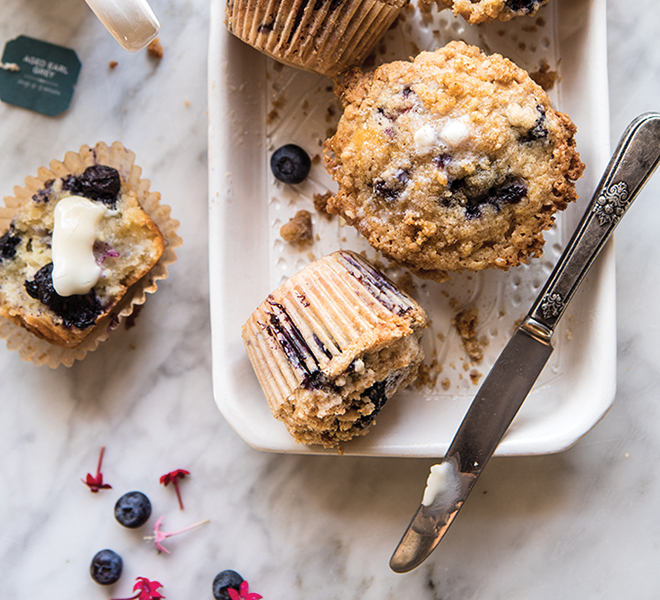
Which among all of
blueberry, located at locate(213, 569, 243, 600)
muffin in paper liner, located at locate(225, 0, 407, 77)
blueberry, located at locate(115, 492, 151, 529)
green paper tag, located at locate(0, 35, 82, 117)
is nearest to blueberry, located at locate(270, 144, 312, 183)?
muffin in paper liner, located at locate(225, 0, 407, 77)

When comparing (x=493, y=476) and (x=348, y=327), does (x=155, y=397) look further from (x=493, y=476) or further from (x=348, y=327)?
(x=493, y=476)

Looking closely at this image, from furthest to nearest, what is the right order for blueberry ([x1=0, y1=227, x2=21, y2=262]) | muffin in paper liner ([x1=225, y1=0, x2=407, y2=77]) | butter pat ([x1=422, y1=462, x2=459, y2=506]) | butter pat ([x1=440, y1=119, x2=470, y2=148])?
blueberry ([x1=0, y1=227, x2=21, y2=262]) → butter pat ([x1=422, y1=462, x2=459, y2=506]) → muffin in paper liner ([x1=225, y1=0, x2=407, y2=77]) → butter pat ([x1=440, y1=119, x2=470, y2=148])

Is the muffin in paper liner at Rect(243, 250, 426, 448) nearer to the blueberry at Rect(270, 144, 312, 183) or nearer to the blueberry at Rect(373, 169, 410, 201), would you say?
the blueberry at Rect(373, 169, 410, 201)

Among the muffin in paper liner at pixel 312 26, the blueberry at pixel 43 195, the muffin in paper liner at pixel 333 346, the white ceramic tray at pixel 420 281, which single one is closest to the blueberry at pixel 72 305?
the blueberry at pixel 43 195

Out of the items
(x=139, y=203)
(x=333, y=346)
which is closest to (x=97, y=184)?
(x=139, y=203)

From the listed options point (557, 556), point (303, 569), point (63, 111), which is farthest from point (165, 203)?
point (557, 556)

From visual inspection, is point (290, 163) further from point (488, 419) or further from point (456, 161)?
point (488, 419)
